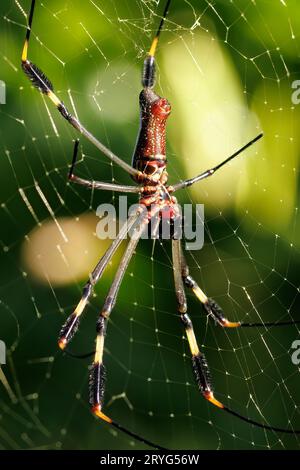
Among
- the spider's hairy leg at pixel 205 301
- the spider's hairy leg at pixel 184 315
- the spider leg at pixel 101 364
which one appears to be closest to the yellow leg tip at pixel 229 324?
the spider's hairy leg at pixel 205 301

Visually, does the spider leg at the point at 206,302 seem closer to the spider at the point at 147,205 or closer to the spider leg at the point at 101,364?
the spider at the point at 147,205

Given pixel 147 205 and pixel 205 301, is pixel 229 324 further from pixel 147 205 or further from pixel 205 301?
pixel 147 205

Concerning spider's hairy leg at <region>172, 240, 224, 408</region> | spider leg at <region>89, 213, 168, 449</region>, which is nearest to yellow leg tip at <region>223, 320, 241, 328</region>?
spider's hairy leg at <region>172, 240, 224, 408</region>

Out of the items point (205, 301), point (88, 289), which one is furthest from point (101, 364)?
point (205, 301)

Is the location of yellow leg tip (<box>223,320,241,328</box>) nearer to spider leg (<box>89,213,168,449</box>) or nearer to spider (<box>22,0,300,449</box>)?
spider (<box>22,0,300,449</box>)

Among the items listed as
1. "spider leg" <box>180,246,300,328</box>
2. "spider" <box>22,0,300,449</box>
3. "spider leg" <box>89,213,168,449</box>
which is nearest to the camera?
"spider" <box>22,0,300,449</box>

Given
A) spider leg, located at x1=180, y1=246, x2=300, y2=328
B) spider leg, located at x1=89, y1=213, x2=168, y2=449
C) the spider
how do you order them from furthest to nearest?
spider leg, located at x1=180, y1=246, x2=300, y2=328, spider leg, located at x1=89, y1=213, x2=168, y2=449, the spider

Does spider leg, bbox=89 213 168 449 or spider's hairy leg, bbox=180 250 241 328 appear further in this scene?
spider's hairy leg, bbox=180 250 241 328
